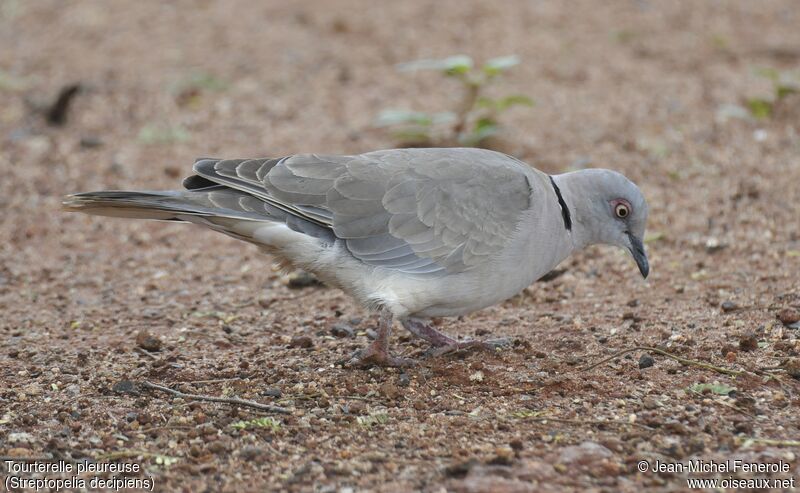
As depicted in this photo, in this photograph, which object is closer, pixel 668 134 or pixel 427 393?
pixel 427 393

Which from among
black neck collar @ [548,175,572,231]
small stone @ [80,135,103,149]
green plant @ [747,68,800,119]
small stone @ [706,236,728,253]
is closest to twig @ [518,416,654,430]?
black neck collar @ [548,175,572,231]

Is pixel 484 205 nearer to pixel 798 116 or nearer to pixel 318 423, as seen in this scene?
pixel 318 423

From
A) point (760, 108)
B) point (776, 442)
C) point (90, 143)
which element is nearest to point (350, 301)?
point (776, 442)

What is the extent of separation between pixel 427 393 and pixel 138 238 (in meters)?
3.47

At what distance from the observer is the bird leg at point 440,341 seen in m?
5.02

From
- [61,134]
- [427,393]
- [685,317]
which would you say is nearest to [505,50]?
[61,134]

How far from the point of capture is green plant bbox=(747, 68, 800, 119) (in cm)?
836

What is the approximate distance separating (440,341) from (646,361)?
1.08 m

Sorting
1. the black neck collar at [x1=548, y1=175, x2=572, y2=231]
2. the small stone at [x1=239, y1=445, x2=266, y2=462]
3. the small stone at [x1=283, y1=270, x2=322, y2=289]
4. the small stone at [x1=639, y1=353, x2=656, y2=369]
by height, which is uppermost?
the black neck collar at [x1=548, y1=175, x2=572, y2=231]

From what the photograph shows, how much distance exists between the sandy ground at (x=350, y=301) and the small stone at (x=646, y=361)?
6cm

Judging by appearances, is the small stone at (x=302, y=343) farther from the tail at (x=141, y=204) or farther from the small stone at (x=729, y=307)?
the small stone at (x=729, y=307)

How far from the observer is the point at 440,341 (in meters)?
5.10

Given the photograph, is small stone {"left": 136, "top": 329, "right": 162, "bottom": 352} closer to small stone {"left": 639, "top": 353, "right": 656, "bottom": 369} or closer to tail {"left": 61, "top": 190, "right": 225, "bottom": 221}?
→ tail {"left": 61, "top": 190, "right": 225, "bottom": 221}

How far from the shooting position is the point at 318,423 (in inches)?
163
